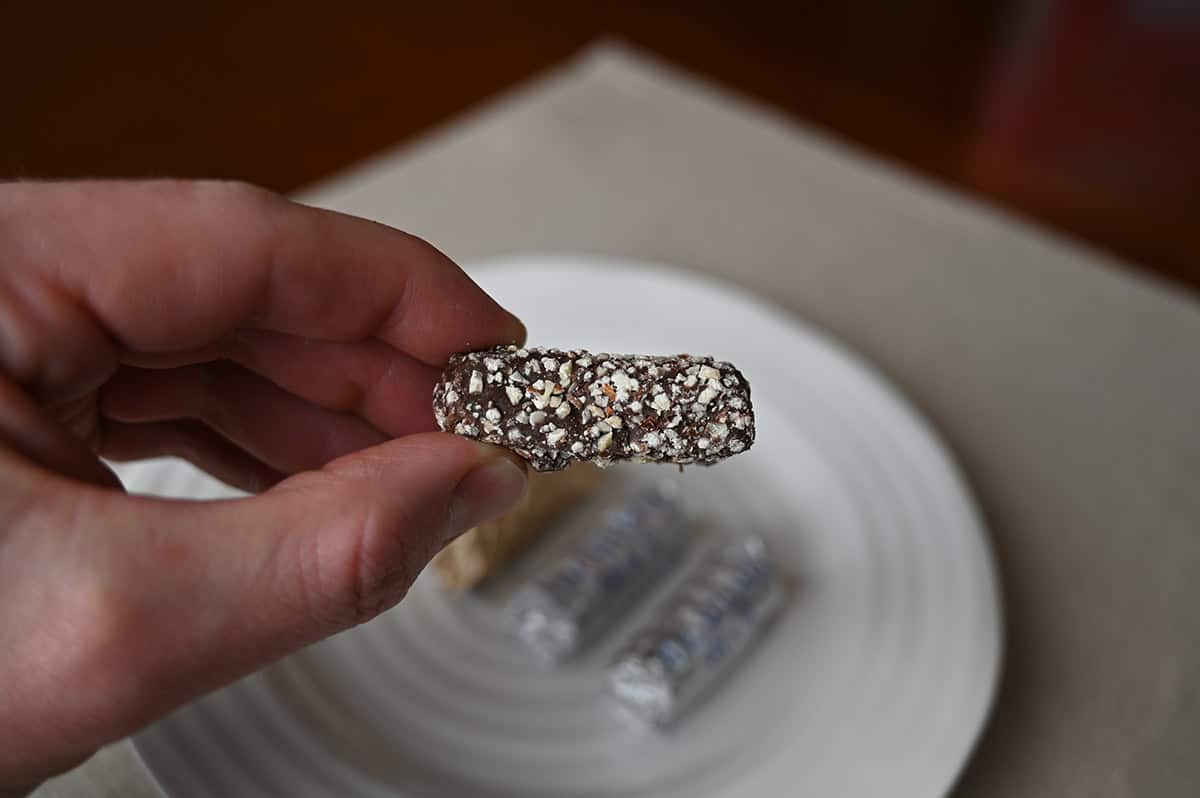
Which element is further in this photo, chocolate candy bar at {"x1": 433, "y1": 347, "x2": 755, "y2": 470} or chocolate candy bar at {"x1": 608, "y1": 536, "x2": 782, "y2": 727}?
chocolate candy bar at {"x1": 608, "y1": 536, "x2": 782, "y2": 727}

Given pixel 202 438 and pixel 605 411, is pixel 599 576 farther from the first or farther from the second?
pixel 202 438

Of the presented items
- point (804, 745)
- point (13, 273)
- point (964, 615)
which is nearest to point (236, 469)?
Answer: point (13, 273)

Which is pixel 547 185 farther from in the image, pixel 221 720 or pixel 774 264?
pixel 221 720

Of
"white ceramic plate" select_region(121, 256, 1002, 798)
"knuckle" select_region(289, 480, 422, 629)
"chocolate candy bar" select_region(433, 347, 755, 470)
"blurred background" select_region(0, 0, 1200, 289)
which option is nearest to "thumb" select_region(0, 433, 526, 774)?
"knuckle" select_region(289, 480, 422, 629)

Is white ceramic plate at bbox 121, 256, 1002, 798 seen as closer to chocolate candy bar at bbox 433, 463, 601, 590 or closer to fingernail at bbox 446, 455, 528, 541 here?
chocolate candy bar at bbox 433, 463, 601, 590

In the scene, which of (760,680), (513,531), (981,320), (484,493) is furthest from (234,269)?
(981,320)

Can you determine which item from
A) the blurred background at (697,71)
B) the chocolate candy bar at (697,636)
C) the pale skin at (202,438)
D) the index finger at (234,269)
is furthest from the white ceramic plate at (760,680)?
the blurred background at (697,71)
